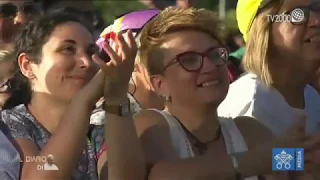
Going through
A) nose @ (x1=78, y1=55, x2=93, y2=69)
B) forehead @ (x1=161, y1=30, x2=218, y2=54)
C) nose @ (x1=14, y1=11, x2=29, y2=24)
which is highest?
nose @ (x1=14, y1=11, x2=29, y2=24)

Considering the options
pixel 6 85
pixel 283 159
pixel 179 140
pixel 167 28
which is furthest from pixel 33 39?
pixel 283 159

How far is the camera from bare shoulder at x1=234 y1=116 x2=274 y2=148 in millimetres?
1833

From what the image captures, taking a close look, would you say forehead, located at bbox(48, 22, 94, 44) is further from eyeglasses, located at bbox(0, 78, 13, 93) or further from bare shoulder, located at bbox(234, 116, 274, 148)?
bare shoulder, located at bbox(234, 116, 274, 148)

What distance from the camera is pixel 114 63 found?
1622 millimetres

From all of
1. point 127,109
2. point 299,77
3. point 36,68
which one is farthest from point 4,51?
point 299,77

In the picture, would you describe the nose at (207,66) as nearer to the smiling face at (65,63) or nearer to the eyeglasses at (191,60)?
the eyeglasses at (191,60)

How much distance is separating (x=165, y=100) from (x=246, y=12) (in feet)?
1.36

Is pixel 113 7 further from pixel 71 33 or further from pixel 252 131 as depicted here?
pixel 252 131

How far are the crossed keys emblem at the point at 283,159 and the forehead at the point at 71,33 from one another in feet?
1.77

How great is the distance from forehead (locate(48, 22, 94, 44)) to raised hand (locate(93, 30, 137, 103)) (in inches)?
9.4

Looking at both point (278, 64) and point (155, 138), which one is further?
point (278, 64)

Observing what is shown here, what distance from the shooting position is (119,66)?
163 centimetres

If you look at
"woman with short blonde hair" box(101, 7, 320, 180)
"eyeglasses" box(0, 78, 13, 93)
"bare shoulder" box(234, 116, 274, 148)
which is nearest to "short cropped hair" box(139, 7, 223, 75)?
"woman with short blonde hair" box(101, 7, 320, 180)

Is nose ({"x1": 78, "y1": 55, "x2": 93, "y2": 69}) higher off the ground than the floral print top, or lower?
higher
